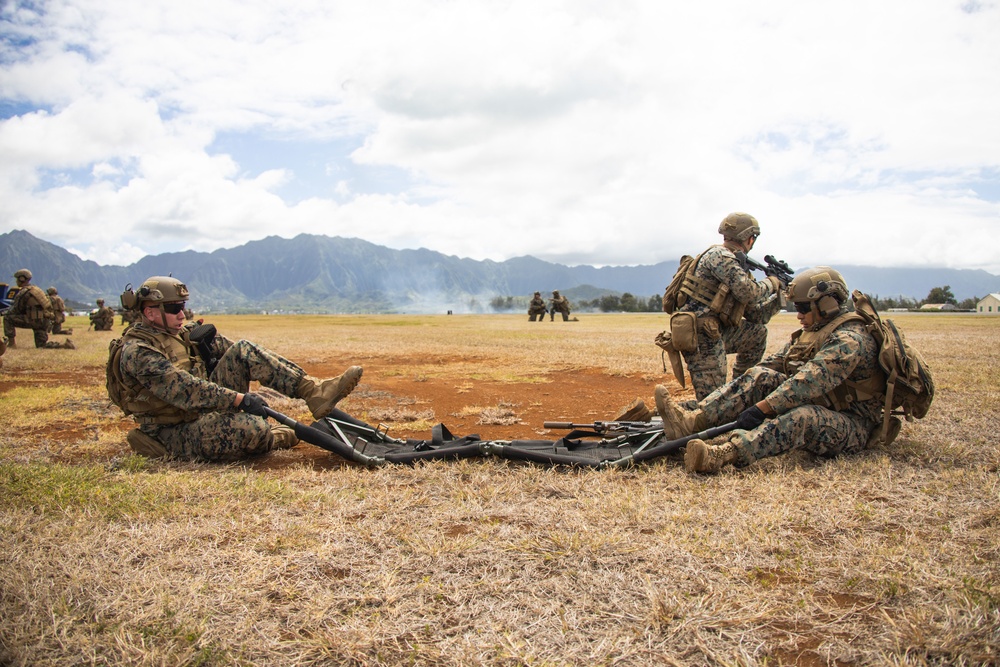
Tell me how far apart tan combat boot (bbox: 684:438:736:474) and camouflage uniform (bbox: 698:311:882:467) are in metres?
0.09

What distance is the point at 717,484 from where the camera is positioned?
466cm

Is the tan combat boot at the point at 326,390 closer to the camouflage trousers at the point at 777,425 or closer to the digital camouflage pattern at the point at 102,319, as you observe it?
the camouflage trousers at the point at 777,425

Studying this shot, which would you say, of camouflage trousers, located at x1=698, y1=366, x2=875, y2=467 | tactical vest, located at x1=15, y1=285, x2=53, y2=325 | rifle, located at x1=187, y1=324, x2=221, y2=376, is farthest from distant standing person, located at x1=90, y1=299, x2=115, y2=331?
camouflage trousers, located at x1=698, y1=366, x2=875, y2=467

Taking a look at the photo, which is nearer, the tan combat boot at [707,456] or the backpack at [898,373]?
the tan combat boot at [707,456]

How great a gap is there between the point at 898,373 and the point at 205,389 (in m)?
5.78

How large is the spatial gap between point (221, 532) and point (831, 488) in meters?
4.03

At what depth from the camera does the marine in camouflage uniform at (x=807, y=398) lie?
498 centimetres

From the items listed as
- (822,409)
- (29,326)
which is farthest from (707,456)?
(29,326)

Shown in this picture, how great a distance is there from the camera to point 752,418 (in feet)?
16.7

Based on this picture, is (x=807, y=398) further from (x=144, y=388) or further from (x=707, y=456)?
(x=144, y=388)

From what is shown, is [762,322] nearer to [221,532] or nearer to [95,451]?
[221,532]

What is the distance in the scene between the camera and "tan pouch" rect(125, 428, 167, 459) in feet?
18.8

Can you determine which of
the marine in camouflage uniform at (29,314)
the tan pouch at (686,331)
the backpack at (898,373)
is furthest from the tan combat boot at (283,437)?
the marine in camouflage uniform at (29,314)

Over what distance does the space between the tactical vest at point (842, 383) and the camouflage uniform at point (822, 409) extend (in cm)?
3
